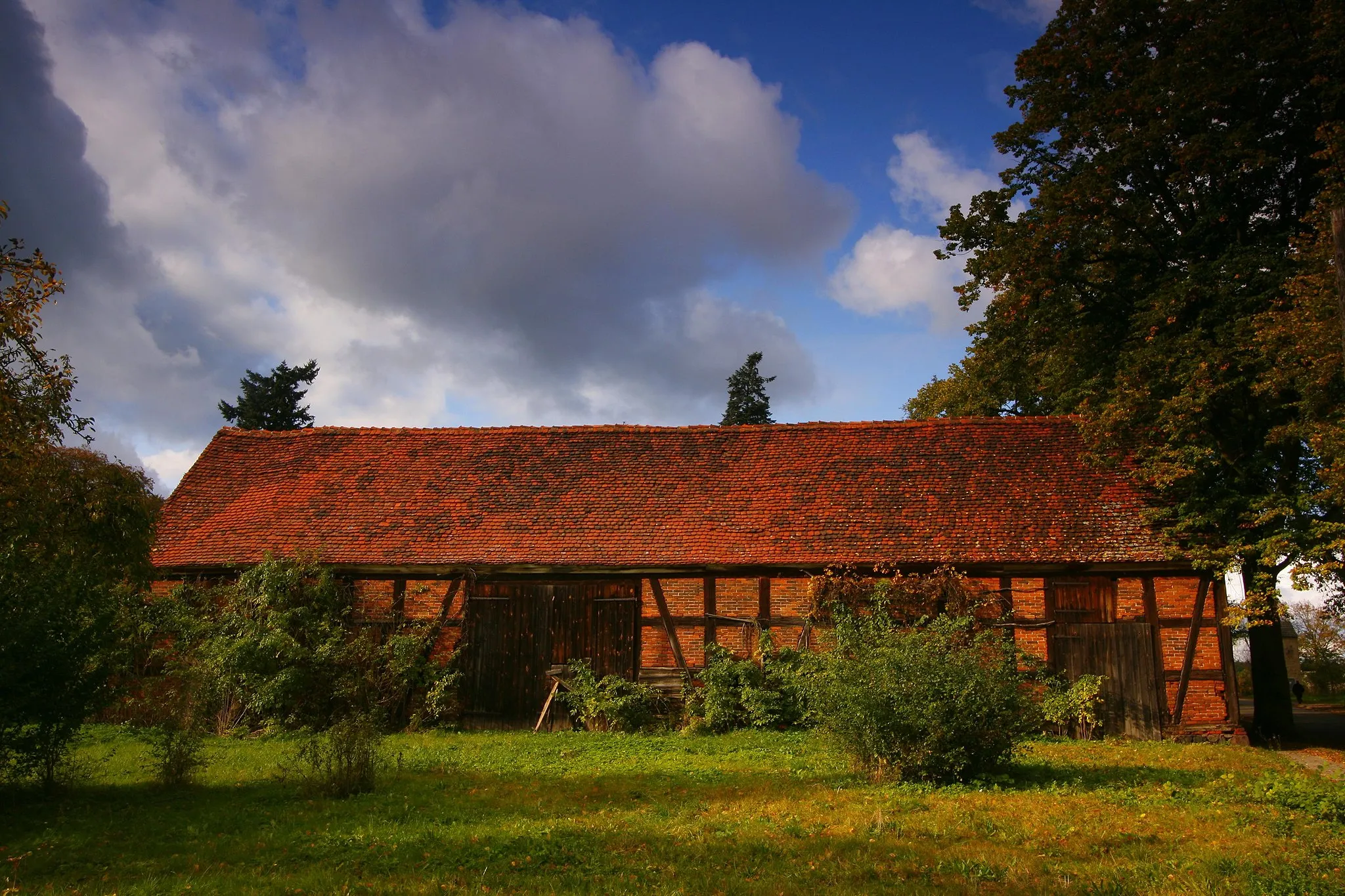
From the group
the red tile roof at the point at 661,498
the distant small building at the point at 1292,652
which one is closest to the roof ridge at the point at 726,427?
the red tile roof at the point at 661,498

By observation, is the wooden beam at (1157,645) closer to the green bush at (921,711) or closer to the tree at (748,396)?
the green bush at (921,711)

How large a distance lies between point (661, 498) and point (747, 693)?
15.9 ft

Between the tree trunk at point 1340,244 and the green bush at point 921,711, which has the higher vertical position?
the tree trunk at point 1340,244

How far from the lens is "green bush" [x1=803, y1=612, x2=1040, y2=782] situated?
9.88m

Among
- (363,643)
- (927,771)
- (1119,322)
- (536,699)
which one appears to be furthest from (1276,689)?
(363,643)

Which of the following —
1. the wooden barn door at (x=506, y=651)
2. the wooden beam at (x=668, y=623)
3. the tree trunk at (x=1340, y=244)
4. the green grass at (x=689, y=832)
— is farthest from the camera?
the wooden barn door at (x=506, y=651)

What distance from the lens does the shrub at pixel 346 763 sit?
9.92 meters

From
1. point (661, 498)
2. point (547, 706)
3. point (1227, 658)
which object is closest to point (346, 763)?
point (547, 706)

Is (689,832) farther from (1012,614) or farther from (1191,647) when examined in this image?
(1191,647)

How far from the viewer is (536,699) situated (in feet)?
55.0

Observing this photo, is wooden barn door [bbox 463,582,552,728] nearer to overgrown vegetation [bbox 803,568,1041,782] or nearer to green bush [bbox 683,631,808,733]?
green bush [bbox 683,631,808,733]

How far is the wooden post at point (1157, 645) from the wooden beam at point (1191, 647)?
192 mm

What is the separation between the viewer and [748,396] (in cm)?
3819

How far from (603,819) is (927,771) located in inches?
152
